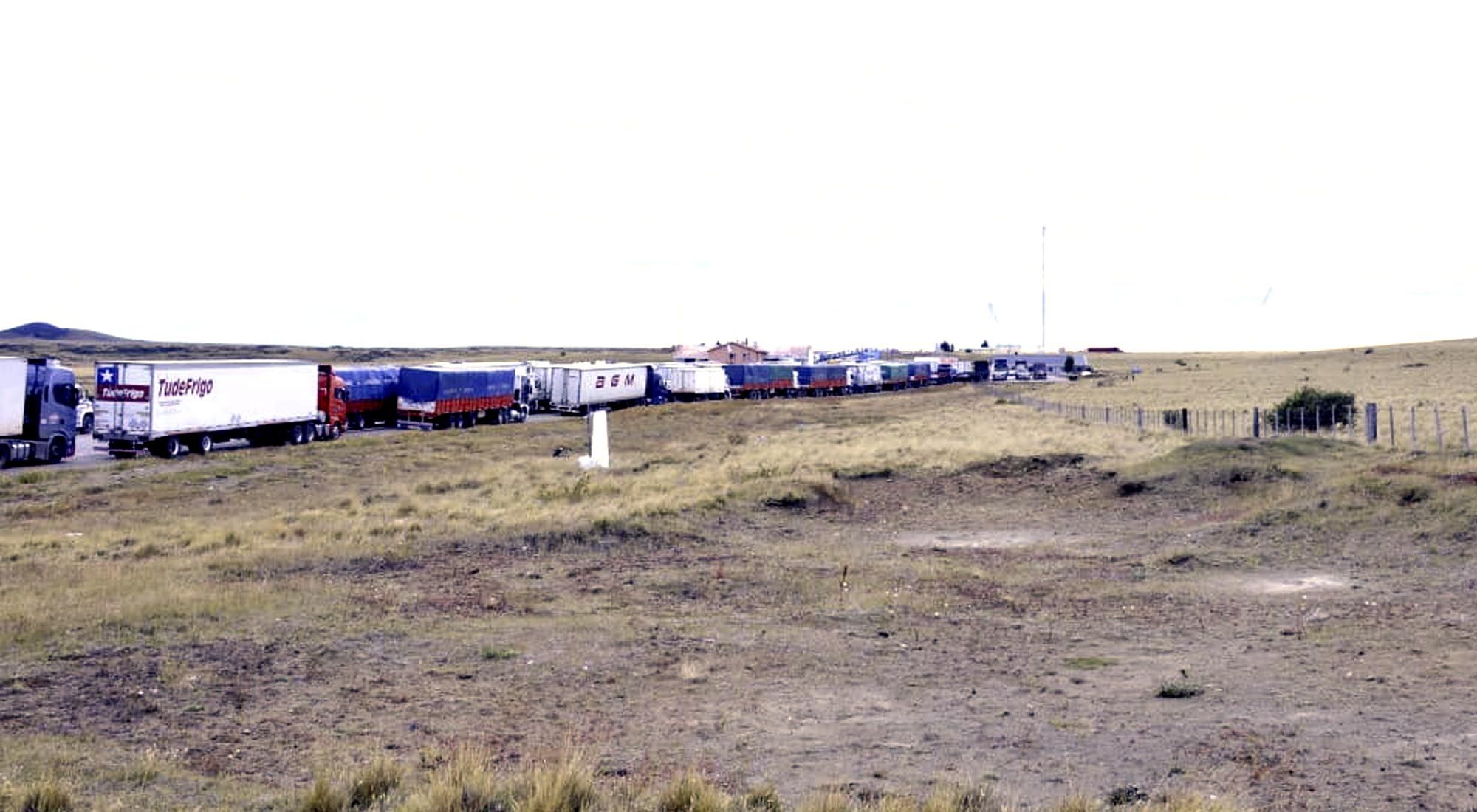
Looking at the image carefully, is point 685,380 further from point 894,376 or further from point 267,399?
point 267,399

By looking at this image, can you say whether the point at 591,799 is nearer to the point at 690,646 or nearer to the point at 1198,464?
the point at 690,646

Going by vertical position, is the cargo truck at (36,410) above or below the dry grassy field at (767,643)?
above

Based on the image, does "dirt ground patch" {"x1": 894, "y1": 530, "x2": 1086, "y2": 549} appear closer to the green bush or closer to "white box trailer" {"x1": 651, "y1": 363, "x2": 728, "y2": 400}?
the green bush

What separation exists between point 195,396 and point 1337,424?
40973mm

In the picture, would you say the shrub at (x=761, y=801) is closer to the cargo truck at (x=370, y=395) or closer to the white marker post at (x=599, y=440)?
the white marker post at (x=599, y=440)

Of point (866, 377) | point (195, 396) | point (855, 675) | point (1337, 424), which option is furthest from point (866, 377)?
point (855, 675)

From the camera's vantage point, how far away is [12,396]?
41.5 metres

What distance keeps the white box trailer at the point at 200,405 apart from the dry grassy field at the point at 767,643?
44.7 feet

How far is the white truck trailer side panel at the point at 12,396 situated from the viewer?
135ft

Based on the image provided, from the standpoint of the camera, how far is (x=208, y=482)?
124ft

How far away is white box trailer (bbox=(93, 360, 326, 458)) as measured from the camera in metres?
44.8

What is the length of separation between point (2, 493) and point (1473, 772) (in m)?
35.2

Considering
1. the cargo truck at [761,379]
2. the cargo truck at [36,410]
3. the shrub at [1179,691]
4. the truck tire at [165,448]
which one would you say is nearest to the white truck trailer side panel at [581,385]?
the cargo truck at [761,379]

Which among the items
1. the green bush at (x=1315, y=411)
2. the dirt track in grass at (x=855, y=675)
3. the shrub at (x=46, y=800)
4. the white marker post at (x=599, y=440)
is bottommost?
the dirt track in grass at (x=855, y=675)
